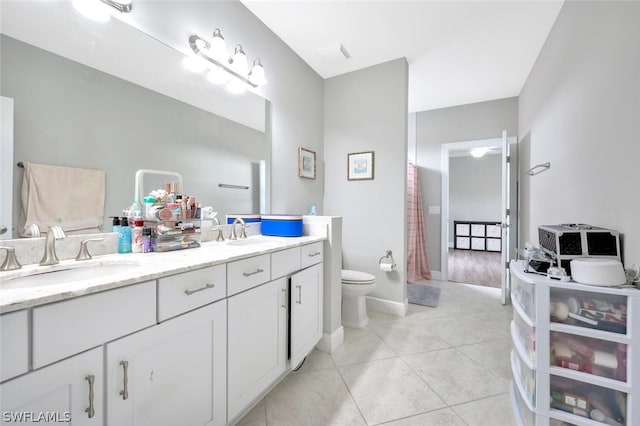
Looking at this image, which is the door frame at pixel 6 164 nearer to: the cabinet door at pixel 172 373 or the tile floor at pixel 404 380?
the cabinet door at pixel 172 373

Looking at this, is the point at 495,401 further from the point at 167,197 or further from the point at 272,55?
the point at 272,55

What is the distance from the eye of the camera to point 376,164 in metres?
2.63

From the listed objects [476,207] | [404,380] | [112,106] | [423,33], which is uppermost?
[423,33]

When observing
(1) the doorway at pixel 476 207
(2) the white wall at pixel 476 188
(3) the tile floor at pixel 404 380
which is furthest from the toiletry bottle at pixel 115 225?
(2) the white wall at pixel 476 188

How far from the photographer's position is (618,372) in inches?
38.8

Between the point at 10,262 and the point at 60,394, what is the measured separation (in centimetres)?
52

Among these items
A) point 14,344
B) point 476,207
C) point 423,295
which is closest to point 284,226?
point 14,344

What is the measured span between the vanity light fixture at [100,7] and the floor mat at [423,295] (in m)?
3.27

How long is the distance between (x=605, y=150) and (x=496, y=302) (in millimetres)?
2173

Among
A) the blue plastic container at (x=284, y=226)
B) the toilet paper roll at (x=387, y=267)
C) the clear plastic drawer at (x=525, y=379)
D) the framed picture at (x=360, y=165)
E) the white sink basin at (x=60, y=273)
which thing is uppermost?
the framed picture at (x=360, y=165)

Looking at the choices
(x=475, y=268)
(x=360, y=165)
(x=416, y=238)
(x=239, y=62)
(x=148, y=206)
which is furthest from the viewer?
(x=475, y=268)

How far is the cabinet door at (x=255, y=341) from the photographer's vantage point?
1122 mm

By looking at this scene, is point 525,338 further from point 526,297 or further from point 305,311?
point 305,311

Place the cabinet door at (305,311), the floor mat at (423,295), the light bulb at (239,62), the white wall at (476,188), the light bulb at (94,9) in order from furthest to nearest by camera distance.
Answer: the white wall at (476,188)
the floor mat at (423,295)
the light bulb at (239,62)
the cabinet door at (305,311)
the light bulb at (94,9)
